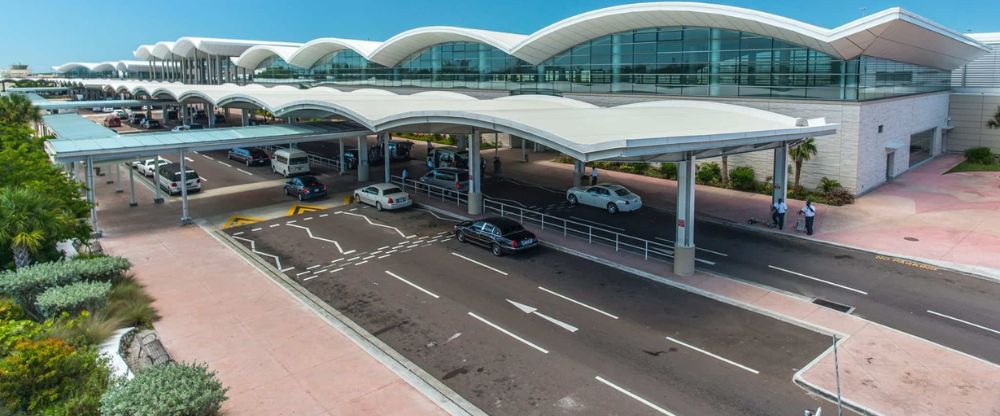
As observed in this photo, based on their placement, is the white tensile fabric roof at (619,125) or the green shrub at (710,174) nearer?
the white tensile fabric roof at (619,125)

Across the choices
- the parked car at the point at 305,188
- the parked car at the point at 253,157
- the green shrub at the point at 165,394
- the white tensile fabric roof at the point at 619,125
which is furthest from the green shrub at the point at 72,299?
the parked car at the point at 253,157

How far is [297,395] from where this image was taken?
12.6m

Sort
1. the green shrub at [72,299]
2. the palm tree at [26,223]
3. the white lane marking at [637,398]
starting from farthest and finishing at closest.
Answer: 1. the palm tree at [26,223]
2. the green shrub at [72,299]
3. the white lane marking at [637,398]

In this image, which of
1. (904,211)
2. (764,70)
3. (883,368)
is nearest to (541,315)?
(883,368)

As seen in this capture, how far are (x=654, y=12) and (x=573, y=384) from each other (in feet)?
94.5

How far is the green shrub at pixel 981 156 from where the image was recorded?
4194 cm

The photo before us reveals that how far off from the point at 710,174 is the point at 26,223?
102 ft

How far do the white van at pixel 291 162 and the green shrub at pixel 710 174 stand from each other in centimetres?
2405

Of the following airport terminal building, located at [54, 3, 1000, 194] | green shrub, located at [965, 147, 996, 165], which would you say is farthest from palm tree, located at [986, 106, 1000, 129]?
green shrub, located at [965, 147, 996, 165]

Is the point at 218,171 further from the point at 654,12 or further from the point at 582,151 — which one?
the point at 582,151

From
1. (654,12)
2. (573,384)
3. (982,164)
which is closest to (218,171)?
(654,12)

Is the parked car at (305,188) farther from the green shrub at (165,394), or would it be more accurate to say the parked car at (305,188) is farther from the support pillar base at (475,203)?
the green shrub at (165,394)

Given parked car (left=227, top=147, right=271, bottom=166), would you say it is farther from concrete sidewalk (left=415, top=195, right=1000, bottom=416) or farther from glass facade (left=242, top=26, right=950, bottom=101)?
concrete sidewalk (left=415, top=195, right=1000, bottom=416)

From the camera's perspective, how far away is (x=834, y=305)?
58.4ft
